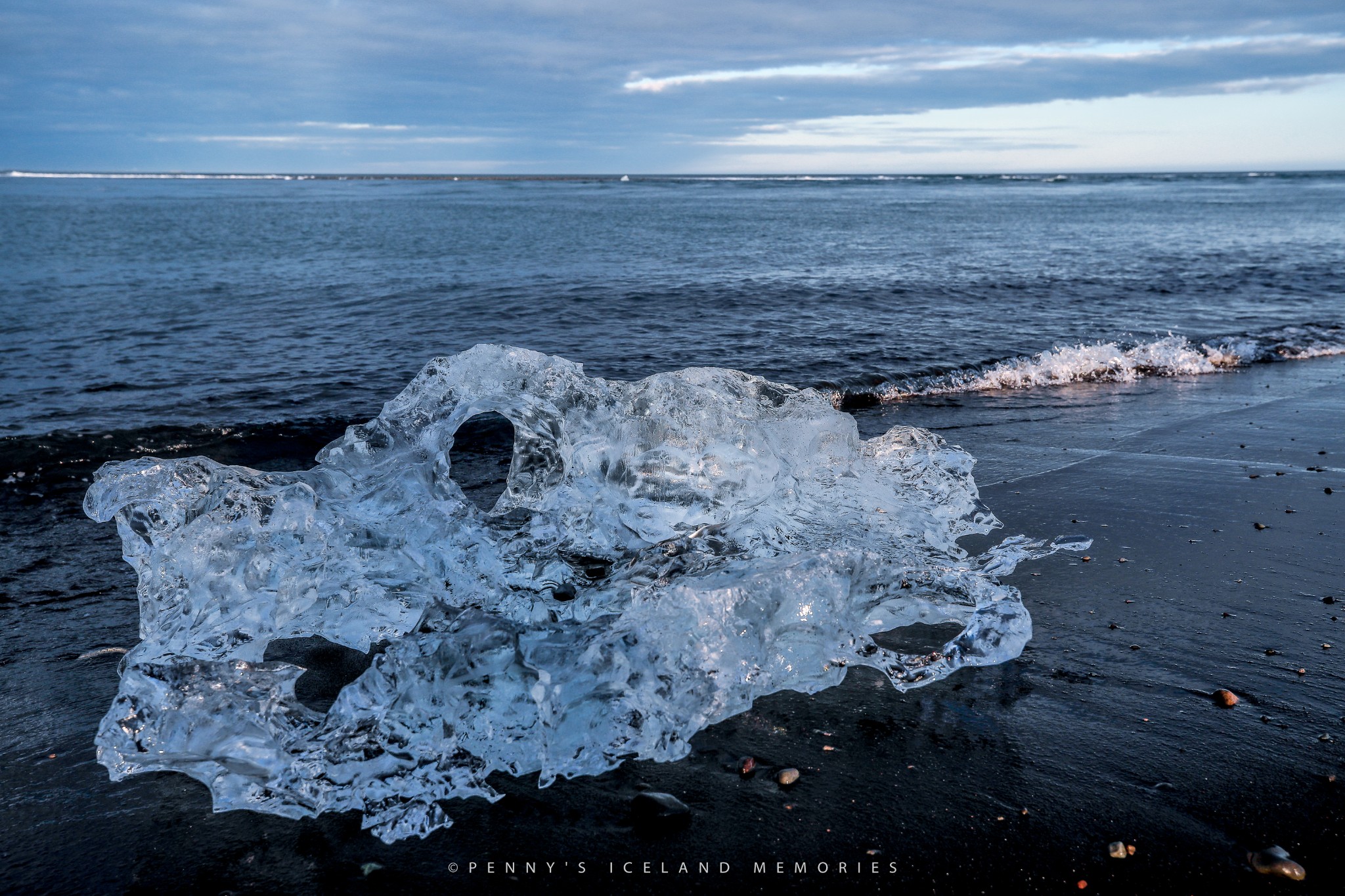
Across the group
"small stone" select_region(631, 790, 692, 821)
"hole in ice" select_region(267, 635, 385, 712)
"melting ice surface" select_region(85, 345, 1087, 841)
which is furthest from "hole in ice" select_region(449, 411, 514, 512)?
"small stone" select_region(631, 790, 692, 821)

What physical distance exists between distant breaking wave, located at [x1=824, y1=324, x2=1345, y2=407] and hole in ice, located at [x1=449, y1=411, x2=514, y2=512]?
3660mm

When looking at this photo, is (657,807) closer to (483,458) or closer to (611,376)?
(483,458)

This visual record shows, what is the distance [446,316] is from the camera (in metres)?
13.4

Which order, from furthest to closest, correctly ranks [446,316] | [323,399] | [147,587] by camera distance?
[446,316] < [323,399] < [147,587]

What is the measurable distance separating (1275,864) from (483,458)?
554cm

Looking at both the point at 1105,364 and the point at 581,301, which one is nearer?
the point at 1105,364

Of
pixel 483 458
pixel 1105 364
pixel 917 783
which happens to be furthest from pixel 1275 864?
pixel 1105 364

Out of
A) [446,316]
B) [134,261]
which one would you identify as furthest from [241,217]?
[446,316]

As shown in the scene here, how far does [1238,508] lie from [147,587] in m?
5.87

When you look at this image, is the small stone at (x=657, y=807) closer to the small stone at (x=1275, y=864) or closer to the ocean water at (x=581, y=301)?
the small stone at (x=1275, y=864)

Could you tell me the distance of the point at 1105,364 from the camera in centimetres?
974

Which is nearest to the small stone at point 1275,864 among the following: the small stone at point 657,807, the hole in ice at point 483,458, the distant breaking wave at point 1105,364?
the small stone at point 657,807

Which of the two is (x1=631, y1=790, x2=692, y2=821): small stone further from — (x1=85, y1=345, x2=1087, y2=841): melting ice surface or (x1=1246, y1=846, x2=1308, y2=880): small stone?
(x1=1246, y1=846, x2=1308, y2=880): small stone

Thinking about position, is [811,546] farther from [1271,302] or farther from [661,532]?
[1271,302]
